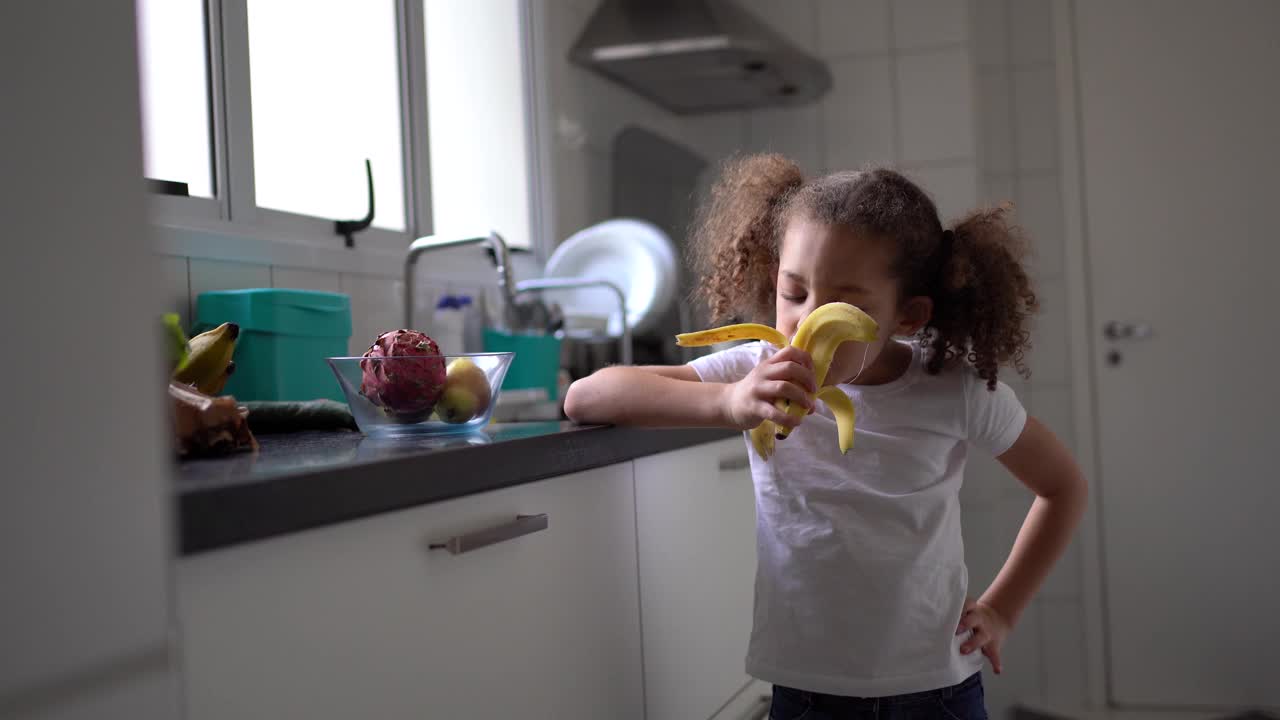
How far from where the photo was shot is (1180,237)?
2770 mm

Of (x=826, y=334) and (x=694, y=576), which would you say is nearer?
(x=826, y=334)

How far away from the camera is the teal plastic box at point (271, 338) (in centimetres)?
126

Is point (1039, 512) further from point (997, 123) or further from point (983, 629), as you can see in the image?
point (997, 123)

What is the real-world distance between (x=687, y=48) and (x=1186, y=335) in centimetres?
159

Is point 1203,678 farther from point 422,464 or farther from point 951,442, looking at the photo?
point 422,464

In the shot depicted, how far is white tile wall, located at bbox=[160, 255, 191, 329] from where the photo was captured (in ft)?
4.11

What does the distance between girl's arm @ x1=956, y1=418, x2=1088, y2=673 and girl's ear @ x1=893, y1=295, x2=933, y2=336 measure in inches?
6.6

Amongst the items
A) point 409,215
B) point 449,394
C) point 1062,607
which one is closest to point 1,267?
point 449,394

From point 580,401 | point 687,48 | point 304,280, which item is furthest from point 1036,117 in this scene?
point 580,401

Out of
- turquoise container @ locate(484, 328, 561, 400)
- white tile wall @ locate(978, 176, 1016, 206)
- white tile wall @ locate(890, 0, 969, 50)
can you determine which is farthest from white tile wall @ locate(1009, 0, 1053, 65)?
turquoise container @ locate(484, 328, 561, 400)

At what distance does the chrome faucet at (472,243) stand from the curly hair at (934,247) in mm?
463

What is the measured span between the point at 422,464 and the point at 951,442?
0.56 meters

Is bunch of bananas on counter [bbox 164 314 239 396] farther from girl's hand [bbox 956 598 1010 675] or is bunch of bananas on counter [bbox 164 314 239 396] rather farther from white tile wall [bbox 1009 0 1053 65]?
white tile wall [bbox 1009 0 1053 65]

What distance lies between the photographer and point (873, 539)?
0.96 meters
